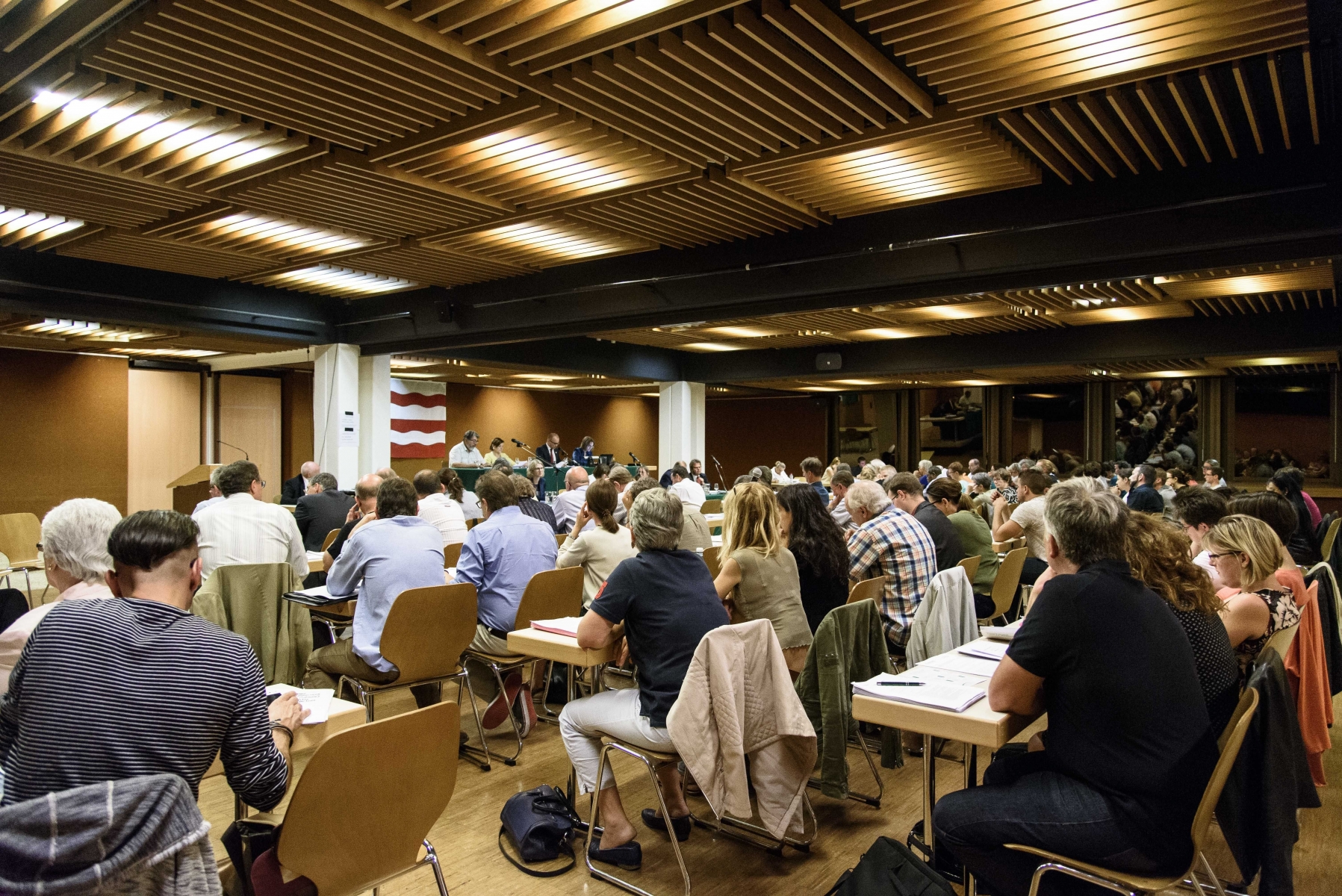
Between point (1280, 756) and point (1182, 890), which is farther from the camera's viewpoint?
point (1182, 890)

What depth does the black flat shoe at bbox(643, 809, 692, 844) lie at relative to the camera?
11.4ft

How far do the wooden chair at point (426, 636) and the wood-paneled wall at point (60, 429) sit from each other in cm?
1040

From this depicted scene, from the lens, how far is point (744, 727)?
298cm

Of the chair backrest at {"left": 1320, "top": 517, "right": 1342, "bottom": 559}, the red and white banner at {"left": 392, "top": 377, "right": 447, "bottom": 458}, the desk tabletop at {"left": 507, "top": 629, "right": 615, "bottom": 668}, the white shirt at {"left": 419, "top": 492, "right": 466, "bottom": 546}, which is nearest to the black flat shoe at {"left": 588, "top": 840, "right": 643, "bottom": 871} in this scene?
the desk tabletop at {"left": 507, "top": 629, "right": 615, "bottom": 668}

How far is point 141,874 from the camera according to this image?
1.46 m

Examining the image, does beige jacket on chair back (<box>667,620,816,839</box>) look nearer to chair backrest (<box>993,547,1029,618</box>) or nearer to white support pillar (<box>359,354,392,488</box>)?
chair backrest (<box>993,547,1029,618</box>)

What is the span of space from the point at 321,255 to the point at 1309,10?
7.24 meters

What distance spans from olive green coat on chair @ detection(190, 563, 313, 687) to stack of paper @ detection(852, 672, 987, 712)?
273 centimetres

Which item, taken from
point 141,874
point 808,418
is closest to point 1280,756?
point 141,874

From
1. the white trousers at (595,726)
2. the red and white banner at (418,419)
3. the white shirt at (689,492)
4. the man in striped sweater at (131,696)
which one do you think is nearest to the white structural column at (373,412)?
the white shirt at (689,492)

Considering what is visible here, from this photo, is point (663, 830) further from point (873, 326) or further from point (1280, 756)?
point (873, 326)

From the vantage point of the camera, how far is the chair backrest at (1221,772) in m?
2.04

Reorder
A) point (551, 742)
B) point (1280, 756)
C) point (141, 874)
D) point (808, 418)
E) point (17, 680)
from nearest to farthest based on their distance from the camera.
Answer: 1. point (141, 874)
2. point (17, 680)
3. point (1280, 756)
4. point (551, 742)
5. point (808, 418)

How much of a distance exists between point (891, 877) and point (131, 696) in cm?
197
